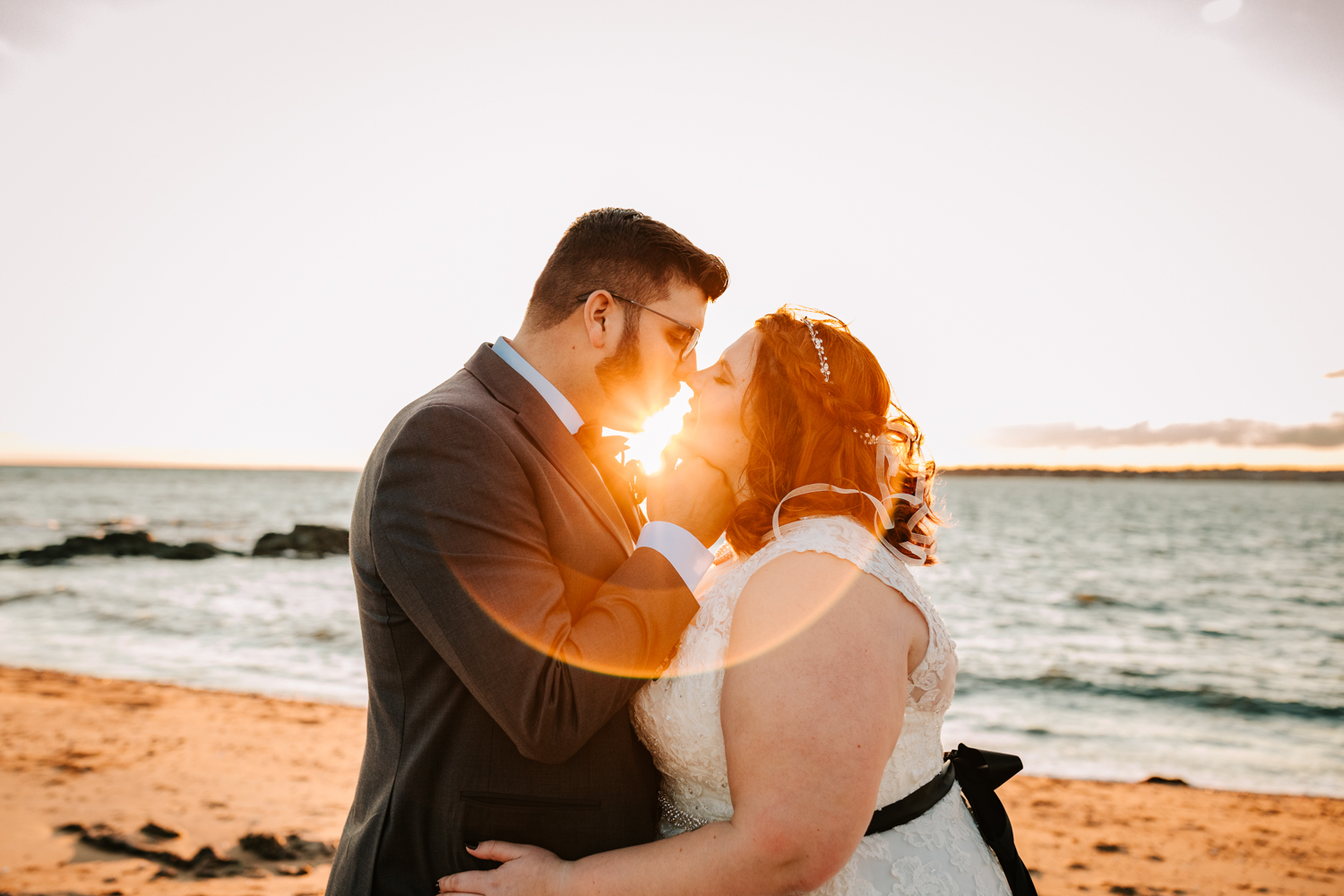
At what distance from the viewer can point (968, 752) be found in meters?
2.50

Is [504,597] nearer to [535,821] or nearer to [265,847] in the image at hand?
[535,821]

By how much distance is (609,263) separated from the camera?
2.65m

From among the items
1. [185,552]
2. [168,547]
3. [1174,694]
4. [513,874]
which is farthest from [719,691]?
[168,547]

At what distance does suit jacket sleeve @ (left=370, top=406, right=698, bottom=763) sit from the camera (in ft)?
5.87

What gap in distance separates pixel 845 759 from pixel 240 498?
264ft

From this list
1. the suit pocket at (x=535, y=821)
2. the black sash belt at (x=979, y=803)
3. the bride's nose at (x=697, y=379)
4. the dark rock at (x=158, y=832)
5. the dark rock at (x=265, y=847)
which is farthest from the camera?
the dark rock at (x=158, y=832)

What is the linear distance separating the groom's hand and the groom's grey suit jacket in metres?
0.18

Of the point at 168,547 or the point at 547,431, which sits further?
the point at 168,547

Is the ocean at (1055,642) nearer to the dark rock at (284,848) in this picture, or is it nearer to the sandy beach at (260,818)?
the sandy beach at (260,818)

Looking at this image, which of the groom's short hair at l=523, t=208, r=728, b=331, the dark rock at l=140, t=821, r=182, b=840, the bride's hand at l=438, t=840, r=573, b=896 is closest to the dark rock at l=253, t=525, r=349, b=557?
the dark rock at l=140, t=821, r=182, b=840

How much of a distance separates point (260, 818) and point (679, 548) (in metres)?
5.96

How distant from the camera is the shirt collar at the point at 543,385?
8.16ft

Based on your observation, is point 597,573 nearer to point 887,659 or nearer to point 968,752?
point 887,659

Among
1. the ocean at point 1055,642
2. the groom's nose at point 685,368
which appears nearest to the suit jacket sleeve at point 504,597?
the groom's nose at point 685,368
